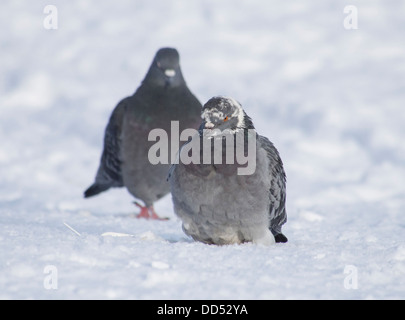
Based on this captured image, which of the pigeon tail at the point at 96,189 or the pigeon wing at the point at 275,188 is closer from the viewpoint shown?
the pigeon wing at the point at 275,188

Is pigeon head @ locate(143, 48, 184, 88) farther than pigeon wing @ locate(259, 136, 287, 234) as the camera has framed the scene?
Yes

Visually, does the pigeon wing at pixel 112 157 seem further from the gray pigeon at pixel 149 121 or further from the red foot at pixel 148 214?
the red foot at pixel 148 214

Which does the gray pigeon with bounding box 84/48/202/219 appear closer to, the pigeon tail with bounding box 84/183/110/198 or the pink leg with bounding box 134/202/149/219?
the pink leg with bounding box 134/202/149/219

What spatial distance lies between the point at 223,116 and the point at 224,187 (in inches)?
17.5

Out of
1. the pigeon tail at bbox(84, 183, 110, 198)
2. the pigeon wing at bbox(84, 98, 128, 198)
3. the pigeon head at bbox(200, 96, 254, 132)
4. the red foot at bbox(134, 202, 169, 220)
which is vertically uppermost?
the pigeon head at bbox(200, 96, 254, 132)

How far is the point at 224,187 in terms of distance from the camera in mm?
4078

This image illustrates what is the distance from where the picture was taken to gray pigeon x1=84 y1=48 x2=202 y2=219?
22.0 ft

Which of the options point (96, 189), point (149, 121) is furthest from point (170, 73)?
point (96, 189)

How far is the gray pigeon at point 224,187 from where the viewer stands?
4078mm

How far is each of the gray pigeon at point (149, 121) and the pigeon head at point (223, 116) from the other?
2.39 metres

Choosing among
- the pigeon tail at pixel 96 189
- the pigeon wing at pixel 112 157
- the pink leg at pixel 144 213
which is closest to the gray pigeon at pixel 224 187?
the pink leg at pixel 144 213

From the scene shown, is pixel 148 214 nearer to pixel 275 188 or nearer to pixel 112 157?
pixel 112 157

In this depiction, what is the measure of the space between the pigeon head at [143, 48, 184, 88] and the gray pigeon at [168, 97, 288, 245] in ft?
8.76

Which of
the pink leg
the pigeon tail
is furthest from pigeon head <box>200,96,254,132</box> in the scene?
the pigeon tail
